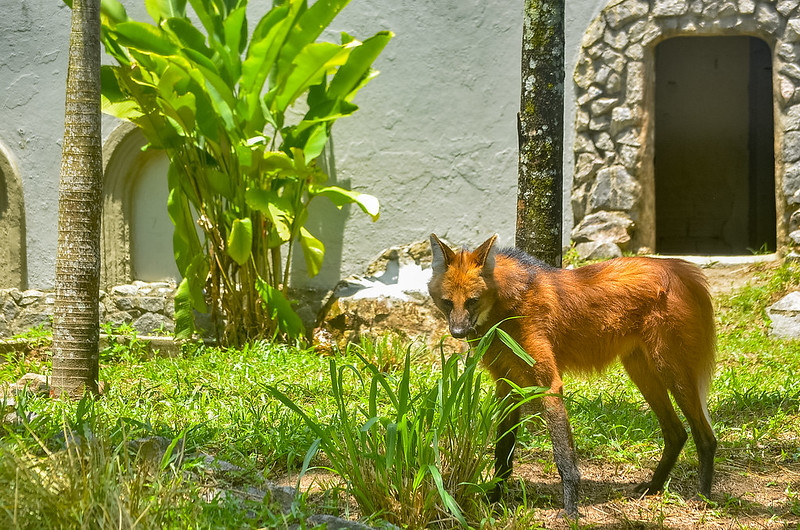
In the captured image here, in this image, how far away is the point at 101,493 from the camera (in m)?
2.48

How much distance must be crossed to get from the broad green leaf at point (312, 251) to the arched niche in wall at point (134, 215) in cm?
190

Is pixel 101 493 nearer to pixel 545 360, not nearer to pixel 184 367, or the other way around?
pixel 545 360

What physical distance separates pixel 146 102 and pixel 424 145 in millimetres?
2702

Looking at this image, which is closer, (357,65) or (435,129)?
(357,65)

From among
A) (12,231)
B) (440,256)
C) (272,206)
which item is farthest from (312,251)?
(440,256)

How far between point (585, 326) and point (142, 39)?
4.48m

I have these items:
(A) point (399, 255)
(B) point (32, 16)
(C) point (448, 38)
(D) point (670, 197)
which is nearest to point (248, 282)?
(A) point (399, 255)

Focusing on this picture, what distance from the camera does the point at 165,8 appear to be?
6.85 metres

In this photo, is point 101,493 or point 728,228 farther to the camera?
point 728,228

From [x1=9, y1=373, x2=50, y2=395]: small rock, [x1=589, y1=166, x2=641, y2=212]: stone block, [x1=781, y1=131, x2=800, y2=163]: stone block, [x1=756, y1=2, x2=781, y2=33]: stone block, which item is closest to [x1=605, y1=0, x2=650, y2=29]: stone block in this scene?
[x1=756, y1=2, x2=781, y2=33]: stone block

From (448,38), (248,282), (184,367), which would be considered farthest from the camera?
(448,38)

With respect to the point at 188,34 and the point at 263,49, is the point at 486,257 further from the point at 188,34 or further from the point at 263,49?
the point at 188,34

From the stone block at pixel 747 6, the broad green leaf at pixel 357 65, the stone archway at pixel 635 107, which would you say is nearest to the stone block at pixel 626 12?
the stone archway at pixel 635 107

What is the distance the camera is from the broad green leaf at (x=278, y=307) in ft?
21.7
